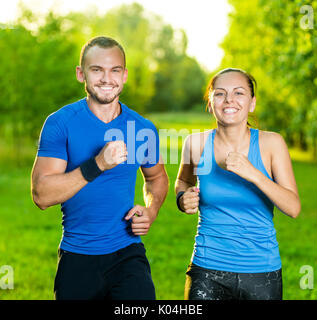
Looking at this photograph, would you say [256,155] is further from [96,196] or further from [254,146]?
[96,196]

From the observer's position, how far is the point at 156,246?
955cm

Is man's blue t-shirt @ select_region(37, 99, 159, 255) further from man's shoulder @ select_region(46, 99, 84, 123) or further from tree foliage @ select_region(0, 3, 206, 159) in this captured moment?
tree foliage @ select_region(0, 3, 206, 159)

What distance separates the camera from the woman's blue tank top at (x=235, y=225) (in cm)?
347

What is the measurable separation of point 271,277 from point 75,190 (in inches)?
54.2

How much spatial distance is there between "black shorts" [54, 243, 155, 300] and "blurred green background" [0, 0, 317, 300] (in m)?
1.42

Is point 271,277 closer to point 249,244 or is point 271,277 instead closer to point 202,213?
point 249,244

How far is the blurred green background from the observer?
27.6 ft

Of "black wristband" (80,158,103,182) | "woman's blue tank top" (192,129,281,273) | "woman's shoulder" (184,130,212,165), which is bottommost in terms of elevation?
"woman's blue tank top" (192,129,281,273)

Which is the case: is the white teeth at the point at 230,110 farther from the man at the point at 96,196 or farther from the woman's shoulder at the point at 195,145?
the man at the point at 96,196

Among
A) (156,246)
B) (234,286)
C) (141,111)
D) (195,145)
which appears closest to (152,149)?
(195,145)

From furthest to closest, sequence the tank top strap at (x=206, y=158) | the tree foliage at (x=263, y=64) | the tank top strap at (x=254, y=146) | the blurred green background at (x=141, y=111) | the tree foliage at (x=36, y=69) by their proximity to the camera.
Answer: the tree foliage at (x=36, y=69)
the tree foliage at (x=263, y=64)
the blurred green background at (x=141, y=111)
the tank top strap at (x=206, y=158)
the tank top strap at (x=254, y=146)

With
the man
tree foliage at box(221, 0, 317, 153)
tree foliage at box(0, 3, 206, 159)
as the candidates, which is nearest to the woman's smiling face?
the man

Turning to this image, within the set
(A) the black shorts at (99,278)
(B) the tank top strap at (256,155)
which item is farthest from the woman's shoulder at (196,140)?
(A) the black shorts at (99,278)
